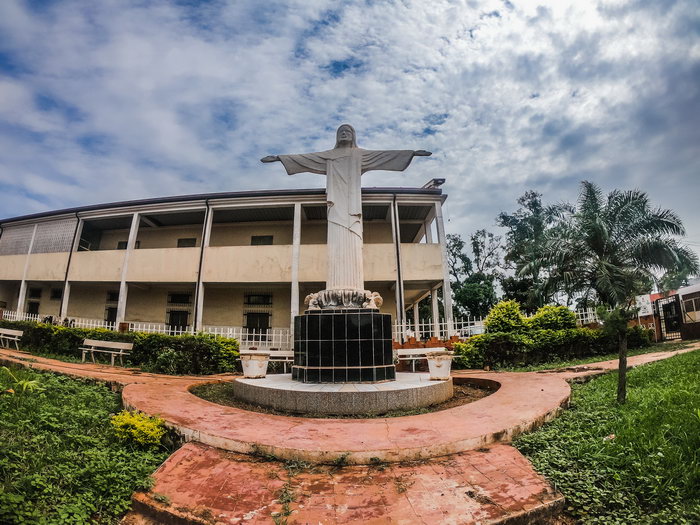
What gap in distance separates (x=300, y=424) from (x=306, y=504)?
140cm

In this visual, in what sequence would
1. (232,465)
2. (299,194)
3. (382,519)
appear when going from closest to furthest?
(382,519)
(232,465)
(299,194)

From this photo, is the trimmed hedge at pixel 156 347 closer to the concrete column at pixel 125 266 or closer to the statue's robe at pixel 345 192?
the concrete column at pixel 125 266

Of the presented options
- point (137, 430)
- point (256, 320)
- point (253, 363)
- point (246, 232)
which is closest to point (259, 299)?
point (256, 320)

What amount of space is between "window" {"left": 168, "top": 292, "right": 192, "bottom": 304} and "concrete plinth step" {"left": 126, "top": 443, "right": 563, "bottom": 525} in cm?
1487

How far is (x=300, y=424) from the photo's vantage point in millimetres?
3600

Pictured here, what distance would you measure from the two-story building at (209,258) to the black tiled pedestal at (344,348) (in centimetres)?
653

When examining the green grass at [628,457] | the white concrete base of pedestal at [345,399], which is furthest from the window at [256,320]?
the green grass at [628,457]

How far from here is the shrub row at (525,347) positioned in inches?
341

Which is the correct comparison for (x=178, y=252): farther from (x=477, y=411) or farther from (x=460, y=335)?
(x=477, y=411)

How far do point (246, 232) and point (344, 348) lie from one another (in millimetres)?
12061

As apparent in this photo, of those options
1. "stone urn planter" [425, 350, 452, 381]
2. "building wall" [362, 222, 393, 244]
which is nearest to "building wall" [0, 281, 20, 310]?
"building wall" [362, 222, 393, 244]

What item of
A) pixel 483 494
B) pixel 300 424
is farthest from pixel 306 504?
pixel 300 424

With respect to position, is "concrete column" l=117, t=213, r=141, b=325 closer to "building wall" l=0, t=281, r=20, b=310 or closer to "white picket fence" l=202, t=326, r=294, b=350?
"white picket fence" l=202, t=326, r=294, b=350

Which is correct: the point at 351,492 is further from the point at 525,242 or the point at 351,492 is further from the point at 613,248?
the point at 525,242
